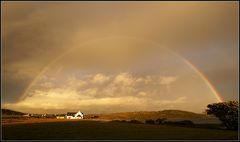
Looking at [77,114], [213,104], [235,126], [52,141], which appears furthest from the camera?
[77,114]

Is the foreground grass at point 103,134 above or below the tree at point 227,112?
below

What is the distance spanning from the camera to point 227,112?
343 feet

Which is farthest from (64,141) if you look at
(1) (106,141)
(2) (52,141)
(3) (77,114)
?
(3) (77,114)

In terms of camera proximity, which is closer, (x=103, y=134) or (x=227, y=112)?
(x=103, y=134)

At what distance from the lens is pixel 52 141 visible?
52.9m

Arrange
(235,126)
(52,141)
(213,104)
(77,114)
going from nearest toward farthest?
(52,141)
(235,126)
(213,104)
(77,114)

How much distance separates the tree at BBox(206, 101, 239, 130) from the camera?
101631 millimetres

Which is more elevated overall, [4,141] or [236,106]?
[236,106]

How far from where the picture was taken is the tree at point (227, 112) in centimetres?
10163

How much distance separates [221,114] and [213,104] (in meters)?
3.95

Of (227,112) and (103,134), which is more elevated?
Result: (227,112)

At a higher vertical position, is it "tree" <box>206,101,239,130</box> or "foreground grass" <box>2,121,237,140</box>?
"tree" <box>206,101,239,130</box>

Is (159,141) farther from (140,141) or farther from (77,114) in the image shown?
(77,114)

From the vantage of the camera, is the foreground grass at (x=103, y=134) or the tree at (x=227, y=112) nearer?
the foreground grass at (x=103, y=134)
